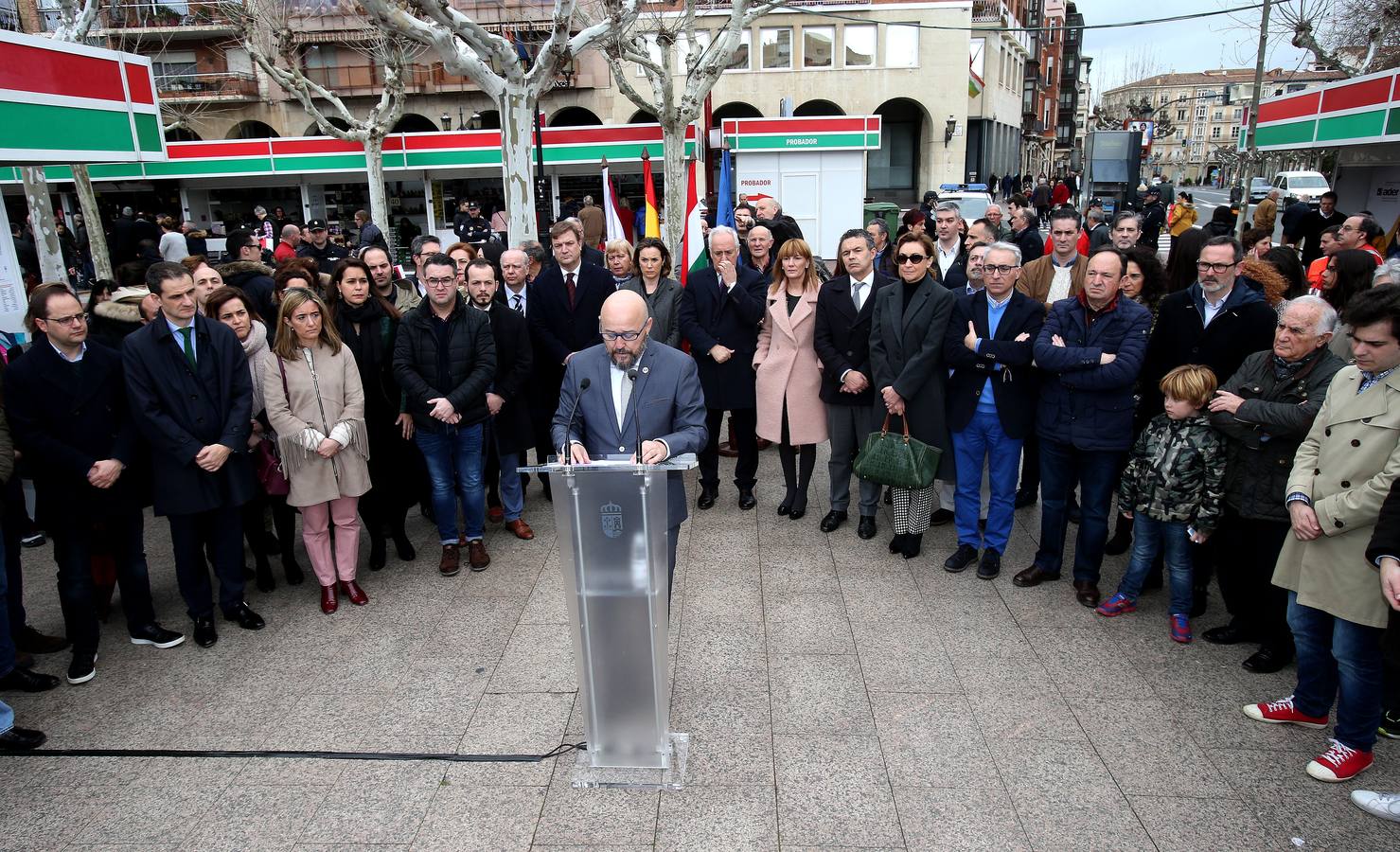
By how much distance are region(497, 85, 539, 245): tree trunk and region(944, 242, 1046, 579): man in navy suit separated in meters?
8.08

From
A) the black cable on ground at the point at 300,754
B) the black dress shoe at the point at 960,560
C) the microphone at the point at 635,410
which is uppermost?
the microphone at the point at 635,410

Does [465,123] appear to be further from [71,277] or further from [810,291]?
[810,291]

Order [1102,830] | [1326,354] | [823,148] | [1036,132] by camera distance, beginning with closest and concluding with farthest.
Answer: [1102,830]
[1326,354]
[823,148]
[1036,132]

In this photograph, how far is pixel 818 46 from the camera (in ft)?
117

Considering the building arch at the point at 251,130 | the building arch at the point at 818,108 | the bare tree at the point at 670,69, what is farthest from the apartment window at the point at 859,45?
the building arch at the point at 251,130

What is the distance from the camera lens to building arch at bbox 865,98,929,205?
3950 cm

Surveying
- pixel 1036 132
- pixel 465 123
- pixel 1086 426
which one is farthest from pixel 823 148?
pixel 1036 132

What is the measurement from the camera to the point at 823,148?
2072 cm

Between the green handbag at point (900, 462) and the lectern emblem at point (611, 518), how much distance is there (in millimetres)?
2554

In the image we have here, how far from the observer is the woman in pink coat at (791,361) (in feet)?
19.8

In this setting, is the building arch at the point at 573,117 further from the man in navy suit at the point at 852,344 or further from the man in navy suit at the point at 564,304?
the man in navy suit at the point at 852,344

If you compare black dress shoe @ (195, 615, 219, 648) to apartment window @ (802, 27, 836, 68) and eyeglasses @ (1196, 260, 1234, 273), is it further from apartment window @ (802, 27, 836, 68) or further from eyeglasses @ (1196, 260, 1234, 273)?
apartment window @ (802, 27, 836, 68)

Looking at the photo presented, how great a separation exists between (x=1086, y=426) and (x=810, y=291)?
6.88 feet

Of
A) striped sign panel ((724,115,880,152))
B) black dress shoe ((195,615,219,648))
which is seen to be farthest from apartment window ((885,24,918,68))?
black dress shoe ((195,615,219,648))
